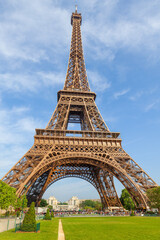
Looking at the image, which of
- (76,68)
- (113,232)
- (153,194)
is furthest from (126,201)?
(113,232)

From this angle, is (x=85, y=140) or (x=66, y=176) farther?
(x=66, y=176)

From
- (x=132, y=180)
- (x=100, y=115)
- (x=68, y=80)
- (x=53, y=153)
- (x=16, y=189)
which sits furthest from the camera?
(x=68, y=80)

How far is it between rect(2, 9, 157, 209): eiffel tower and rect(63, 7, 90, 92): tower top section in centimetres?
26

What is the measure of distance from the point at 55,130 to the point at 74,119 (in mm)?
18693

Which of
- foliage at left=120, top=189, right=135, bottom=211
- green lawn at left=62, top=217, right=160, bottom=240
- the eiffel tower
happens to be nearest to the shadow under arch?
the eiffel tower

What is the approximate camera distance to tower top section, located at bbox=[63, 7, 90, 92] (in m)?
49.1

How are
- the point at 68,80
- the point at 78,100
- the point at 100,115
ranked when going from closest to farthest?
the point at 100,115
the point at 78,100
the point at 68,80

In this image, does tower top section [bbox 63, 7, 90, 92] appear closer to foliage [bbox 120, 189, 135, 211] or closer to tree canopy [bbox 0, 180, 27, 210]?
tree canopy [bbox 0, 180, 27, 210]

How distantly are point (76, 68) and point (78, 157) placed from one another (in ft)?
89.9

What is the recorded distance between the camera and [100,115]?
42594 mm

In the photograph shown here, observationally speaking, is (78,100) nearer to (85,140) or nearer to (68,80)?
(68,80)

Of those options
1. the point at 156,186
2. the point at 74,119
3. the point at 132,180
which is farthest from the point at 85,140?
the point at 74,119

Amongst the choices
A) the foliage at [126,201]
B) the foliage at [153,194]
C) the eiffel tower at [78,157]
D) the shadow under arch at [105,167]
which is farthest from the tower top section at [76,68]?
the foliage at [126,201]

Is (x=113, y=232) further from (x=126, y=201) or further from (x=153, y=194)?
(x=126, y=201)
